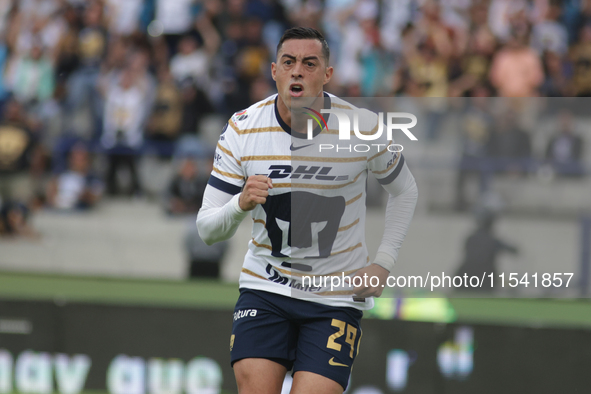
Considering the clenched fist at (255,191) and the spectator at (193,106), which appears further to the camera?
the spectator at (193,106)

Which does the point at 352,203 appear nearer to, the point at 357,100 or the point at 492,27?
the point at 357,100

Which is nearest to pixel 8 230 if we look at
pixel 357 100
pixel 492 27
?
pixel 357 100

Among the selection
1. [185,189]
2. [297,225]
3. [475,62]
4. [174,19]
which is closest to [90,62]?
[174,19]

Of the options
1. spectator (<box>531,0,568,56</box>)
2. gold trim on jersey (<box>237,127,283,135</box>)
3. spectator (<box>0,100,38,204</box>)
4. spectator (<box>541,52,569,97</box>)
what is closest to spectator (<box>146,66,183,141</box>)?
spectator (<box>0,100,38,204</box>)

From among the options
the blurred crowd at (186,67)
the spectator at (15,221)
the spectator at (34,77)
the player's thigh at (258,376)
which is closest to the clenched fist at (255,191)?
the player's thigh at (258,376)

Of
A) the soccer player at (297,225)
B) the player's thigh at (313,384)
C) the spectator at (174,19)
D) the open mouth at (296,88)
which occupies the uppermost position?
the spectator at (174,19)

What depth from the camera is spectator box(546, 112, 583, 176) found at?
591 centimetres

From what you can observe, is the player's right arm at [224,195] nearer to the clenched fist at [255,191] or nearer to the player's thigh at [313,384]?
the clenched fist at [255,191]

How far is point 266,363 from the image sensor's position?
358 cm

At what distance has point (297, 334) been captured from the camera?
3.73 m

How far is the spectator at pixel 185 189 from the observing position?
24.2ft

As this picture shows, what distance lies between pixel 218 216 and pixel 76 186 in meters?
4.75

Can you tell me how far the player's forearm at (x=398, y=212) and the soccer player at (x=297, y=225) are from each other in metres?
0.01

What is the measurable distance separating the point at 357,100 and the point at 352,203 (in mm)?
1583
